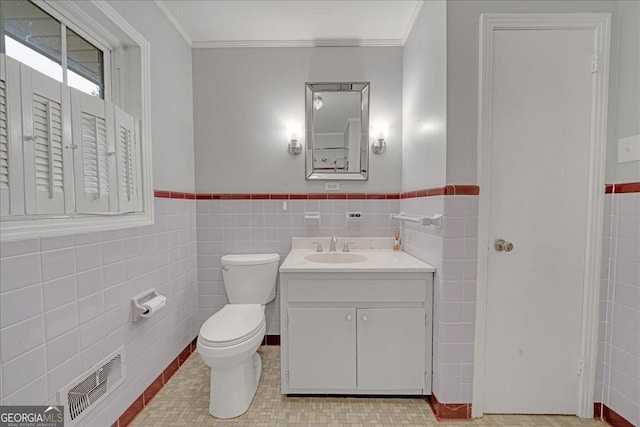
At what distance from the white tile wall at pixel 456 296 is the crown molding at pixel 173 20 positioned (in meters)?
2.10

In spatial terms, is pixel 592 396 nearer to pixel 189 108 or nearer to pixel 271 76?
pixel 271 76

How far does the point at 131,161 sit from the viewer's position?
155 centimetres

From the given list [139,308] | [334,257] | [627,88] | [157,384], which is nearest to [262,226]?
[334,257]

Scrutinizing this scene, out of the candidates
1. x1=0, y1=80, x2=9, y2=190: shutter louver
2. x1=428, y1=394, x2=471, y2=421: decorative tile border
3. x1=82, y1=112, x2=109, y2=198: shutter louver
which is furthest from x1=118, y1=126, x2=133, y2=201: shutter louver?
x1=428, y1=394, x2=471, y2=421: decorative tile border

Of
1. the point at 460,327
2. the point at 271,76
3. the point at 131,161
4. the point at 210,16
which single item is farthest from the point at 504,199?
the point at 210,16

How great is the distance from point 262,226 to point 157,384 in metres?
1.23

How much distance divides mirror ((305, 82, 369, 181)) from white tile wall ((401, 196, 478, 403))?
0.88 meters

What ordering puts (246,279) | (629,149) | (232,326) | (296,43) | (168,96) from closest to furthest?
(629,149), (232,326), (168,96), (246,279), (296,43)

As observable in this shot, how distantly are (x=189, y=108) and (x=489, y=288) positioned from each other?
2387 millimetres

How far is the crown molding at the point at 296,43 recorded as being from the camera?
2.18 metres

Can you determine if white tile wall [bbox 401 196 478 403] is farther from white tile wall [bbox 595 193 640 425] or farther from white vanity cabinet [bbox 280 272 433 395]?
white tile wall [bbox 595 193 640 425]

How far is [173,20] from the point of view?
1.94 meters

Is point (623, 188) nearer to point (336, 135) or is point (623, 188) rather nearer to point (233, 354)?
point (336, 135)

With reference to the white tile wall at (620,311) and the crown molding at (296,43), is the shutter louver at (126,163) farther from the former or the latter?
the white tile wall at (620,311)
